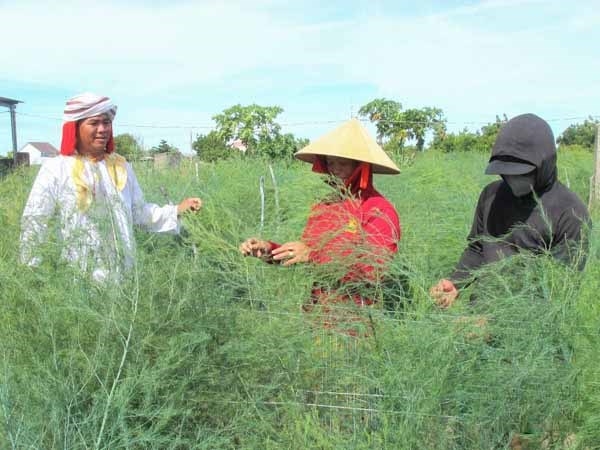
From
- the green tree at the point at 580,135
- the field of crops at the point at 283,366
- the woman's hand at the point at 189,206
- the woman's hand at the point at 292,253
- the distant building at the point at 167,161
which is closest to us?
the field of crops at the point at 283,366

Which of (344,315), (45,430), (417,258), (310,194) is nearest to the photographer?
(45,430)

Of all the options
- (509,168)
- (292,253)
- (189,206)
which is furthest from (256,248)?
(509,168)

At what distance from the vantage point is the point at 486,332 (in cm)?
153

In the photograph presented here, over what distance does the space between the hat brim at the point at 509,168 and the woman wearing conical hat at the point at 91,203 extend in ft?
3.63

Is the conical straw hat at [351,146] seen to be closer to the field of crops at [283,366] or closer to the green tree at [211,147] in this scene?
the field of crops at [283,366]

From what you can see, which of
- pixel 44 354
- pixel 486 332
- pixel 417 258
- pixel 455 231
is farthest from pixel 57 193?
pixel 455 231

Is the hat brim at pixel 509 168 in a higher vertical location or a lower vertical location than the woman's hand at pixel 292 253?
higher

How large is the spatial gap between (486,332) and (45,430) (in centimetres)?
109

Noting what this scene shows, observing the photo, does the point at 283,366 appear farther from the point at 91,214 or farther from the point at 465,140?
the point at 465,140

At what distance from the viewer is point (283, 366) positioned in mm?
1589

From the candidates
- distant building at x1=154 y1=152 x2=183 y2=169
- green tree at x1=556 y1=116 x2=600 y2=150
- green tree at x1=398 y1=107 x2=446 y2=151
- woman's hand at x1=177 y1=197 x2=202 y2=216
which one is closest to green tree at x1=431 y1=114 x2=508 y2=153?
green tree at x1=398 y1=107 x2=446 y2=151

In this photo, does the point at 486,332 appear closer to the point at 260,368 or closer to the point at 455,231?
the point at 260,368

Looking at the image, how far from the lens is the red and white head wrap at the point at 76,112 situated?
7.07ft

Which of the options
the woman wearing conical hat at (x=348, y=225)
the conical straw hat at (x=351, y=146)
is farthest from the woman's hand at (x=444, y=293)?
the conical straw hat at (x=351, y=146)
